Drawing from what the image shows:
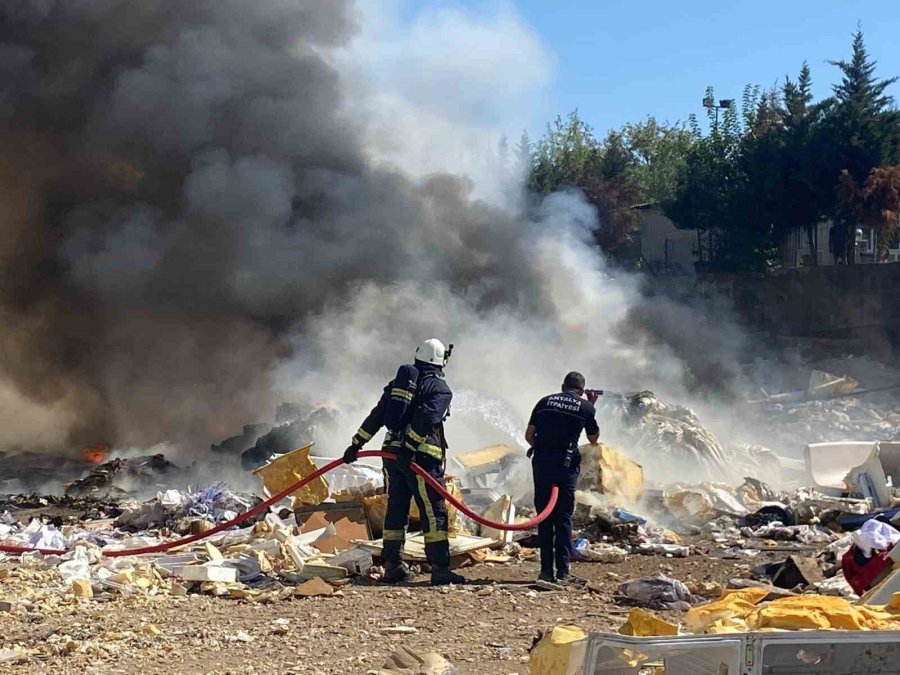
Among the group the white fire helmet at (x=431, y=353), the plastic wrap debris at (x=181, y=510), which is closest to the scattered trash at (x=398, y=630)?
the white fire helmet at (x=431, y=353)

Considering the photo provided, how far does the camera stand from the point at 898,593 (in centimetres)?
364

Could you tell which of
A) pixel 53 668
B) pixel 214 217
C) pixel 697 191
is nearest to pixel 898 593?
pixel 53 668

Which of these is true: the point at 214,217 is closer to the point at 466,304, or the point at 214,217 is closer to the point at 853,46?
the point at 466,304

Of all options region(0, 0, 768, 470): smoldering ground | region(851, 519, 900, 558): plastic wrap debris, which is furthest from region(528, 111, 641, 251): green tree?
region(851, 519, 900, 558): plastic wrap debris

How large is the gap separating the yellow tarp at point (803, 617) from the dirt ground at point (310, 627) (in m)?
1.17

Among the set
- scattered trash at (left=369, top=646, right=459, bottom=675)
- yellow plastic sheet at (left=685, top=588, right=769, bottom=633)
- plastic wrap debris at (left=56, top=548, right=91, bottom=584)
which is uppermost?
yellow plastic sheet at (left=685, top=588, right=769, bottom=633)

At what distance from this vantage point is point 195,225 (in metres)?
17.1

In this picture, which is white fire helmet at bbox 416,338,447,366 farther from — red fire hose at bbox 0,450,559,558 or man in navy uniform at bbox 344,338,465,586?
red fire hose at bbox 0,450,559,558

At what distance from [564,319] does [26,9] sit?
947 cm

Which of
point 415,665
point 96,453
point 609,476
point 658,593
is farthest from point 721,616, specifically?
point 96,453

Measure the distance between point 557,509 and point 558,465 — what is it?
28 cm

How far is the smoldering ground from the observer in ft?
54.4

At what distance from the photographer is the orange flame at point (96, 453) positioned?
15.6m

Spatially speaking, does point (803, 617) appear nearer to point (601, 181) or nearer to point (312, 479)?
point (312, 479)
